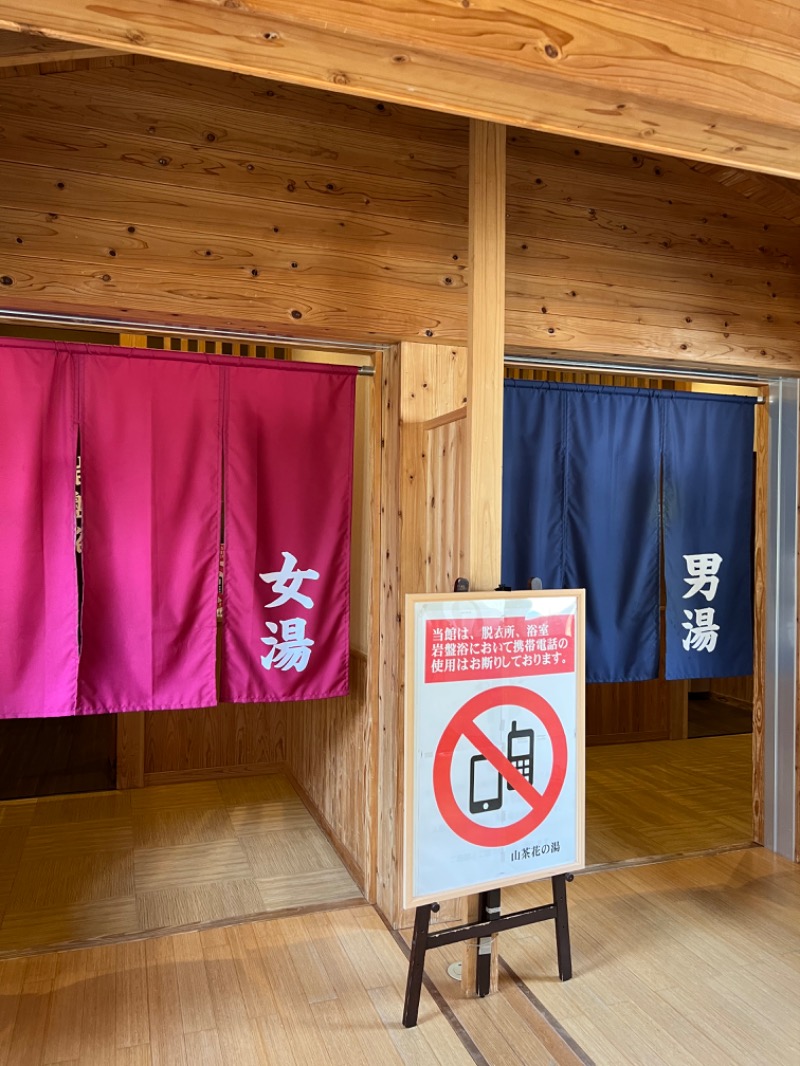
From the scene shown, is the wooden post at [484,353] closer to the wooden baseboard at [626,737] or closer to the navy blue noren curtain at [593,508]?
the navy blue noren curtain at [593,508]

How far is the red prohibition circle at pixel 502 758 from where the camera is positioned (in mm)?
2480

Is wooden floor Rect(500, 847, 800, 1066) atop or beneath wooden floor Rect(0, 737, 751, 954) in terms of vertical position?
beneath

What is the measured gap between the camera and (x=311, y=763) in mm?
4352

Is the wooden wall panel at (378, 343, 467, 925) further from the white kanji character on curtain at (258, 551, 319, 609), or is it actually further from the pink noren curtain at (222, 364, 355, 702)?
the white kanji character on curtain at (258, 551, 319, 609)

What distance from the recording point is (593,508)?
3.68 meters

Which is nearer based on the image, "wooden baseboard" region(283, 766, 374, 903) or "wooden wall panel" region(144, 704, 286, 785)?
"wooden baseboard" region(283, 766, 374, 903)

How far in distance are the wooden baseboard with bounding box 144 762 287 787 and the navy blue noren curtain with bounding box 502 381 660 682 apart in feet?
7.53

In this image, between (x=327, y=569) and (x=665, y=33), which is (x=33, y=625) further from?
(x=665, y=33)

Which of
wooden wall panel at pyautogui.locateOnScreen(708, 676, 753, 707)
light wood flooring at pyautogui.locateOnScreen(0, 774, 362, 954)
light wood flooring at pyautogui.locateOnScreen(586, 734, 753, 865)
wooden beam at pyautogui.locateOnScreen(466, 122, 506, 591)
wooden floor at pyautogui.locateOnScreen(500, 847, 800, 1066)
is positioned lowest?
wooden floor at pyautogui.locateOnScreen(500, 847, 800, 1066)

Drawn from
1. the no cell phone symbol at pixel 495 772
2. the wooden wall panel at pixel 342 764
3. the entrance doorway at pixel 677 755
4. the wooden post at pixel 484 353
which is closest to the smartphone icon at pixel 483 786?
the no cell phone symbol at pixel 495 772

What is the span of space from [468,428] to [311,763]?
2539mm

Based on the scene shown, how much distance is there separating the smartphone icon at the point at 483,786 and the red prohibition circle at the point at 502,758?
40 millimetres

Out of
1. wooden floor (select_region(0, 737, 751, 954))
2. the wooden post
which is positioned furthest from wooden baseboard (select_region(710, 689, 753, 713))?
the wooden post

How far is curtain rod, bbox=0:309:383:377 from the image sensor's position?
A: 2758mm
